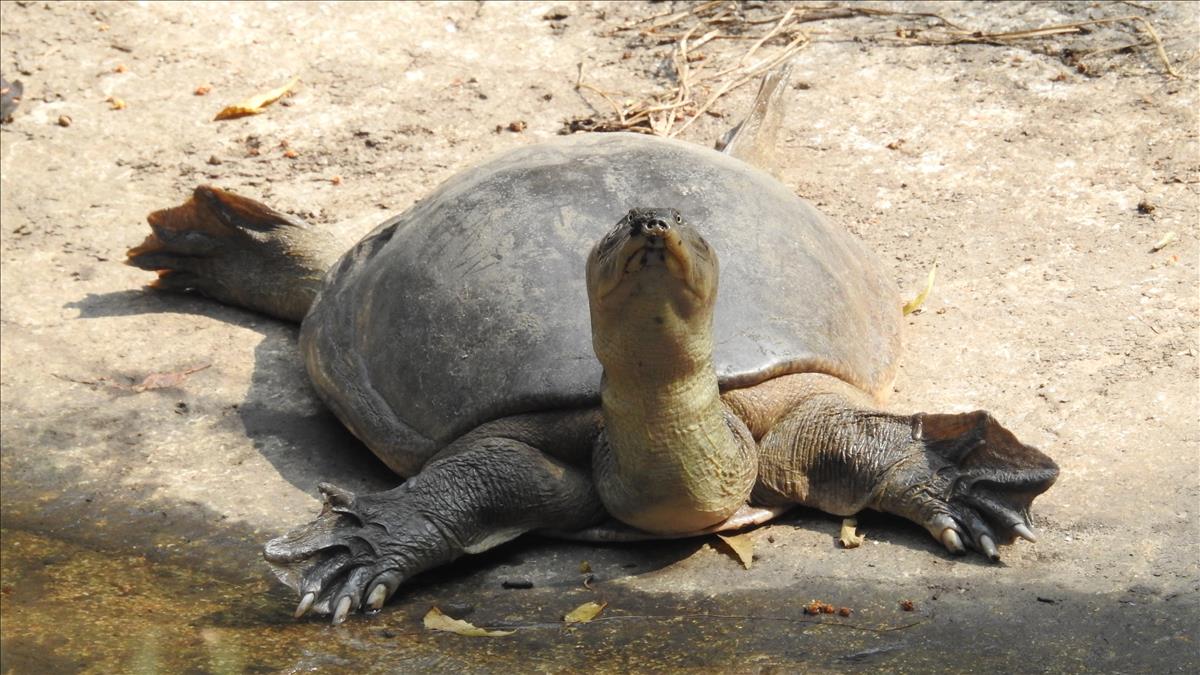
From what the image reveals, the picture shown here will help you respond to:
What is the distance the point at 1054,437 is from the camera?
4750 mm

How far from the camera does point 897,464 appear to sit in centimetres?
437

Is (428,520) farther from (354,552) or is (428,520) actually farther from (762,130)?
(762,130)

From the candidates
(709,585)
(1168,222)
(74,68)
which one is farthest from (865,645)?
(74,68)

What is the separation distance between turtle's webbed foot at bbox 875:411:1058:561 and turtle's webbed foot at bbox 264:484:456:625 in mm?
1323

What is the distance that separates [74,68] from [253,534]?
4.40m

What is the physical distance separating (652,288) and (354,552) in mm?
1266

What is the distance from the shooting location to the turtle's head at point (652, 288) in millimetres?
3650

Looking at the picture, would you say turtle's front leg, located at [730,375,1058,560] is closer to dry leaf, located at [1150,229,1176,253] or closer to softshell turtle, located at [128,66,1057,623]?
softshell turtle, located at [128,66,1057,623]

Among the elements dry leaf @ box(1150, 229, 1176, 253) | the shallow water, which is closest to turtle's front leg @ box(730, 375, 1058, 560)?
the shallow water

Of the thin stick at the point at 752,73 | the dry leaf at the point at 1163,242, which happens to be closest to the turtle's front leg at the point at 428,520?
the dry leaf at the point at 1163,242

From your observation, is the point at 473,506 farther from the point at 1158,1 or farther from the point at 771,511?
the point at 1158,1

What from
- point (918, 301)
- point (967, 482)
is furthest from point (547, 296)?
point (918, 301)

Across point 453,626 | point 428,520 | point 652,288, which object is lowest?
point 453,626

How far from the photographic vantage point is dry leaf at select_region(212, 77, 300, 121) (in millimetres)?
7906
